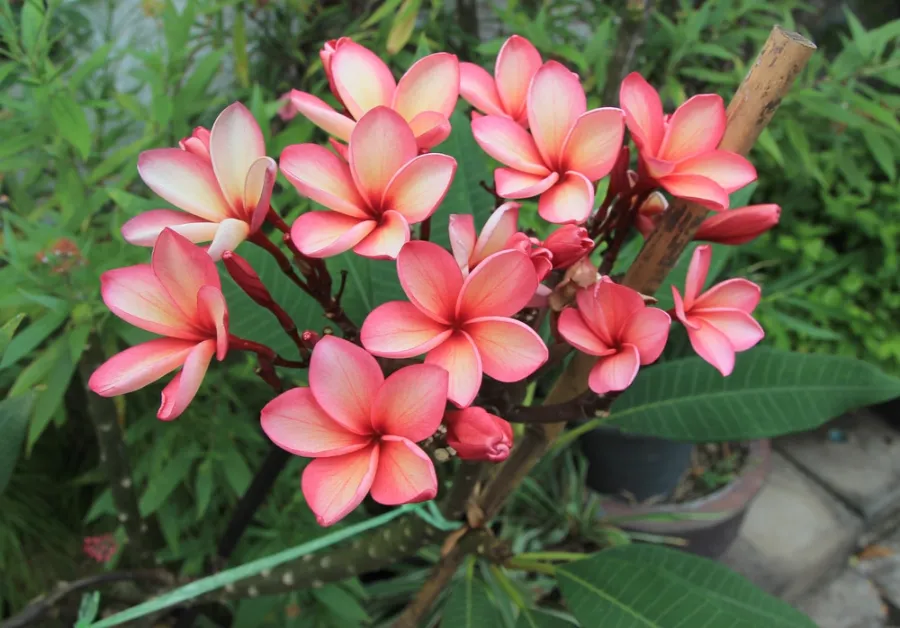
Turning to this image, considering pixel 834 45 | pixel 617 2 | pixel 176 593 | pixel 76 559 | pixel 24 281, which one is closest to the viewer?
pixel 176 593

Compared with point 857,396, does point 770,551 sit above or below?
below

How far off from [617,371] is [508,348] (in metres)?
0.05

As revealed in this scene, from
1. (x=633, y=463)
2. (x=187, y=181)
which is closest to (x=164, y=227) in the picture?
(x=187, y=181)

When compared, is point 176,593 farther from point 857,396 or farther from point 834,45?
point 834,45

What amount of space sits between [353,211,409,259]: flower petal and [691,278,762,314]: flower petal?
0.49 ft

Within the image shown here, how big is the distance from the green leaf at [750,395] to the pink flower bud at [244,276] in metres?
0.33

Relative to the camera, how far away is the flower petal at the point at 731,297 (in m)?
0.31

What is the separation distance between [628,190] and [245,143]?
0.61 feet

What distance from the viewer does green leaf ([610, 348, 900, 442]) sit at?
0.47m

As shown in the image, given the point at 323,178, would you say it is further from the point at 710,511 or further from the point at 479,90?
the point at 710,511

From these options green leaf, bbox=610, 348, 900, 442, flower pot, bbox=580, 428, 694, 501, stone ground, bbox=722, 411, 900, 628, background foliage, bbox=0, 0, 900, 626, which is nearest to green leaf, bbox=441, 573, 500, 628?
background foliage, bbox=0, 0, 900, 626

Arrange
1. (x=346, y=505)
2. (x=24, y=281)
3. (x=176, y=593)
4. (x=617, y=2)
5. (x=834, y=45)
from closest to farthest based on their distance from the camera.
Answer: (x=346, y=505) → (x=176, y=593) → (x=24, y=281) → (x=617, y=2) → (x=834, y=45)

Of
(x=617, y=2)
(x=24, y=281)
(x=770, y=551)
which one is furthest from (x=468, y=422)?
(x=770, y=551)

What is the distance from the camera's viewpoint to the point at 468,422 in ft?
0.86
